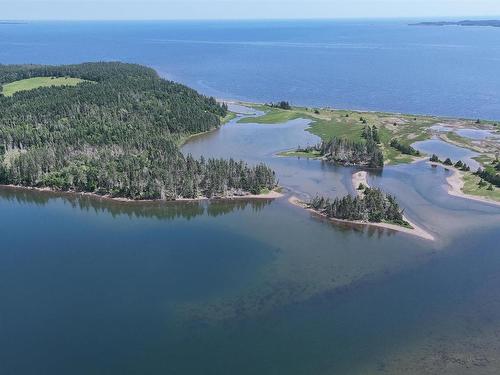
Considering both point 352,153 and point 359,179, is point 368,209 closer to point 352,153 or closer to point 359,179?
point 359,179

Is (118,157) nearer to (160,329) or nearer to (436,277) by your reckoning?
(160,329)

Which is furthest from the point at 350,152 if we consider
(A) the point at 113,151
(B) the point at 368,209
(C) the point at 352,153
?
(A) the point at 113,151

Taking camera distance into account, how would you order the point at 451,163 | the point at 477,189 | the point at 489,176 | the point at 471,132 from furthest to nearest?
the point at 471,132, the point at 451,163, the point at 489,176, the point at 477,189

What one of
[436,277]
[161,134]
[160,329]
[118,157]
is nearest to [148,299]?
[160,329]

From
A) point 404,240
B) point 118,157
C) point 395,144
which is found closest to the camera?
point 404,240

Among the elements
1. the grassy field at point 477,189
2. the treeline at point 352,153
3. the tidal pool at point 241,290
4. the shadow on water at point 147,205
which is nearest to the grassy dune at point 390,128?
the treeline at point 352,153

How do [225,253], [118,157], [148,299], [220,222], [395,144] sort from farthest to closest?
[395,144] < [118,157] < [220,222] < [225,253] < [148,299]
